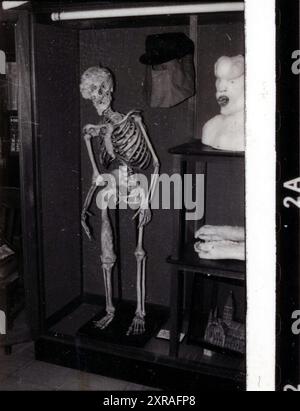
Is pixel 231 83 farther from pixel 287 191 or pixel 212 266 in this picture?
pixel 287 191

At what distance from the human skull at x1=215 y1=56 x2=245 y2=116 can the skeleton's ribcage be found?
401 millimetres

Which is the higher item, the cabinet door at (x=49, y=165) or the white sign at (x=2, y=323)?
the cabinet door at (x=49, y=165)

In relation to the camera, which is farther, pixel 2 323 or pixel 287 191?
pixel 2 323

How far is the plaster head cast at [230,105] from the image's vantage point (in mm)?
2039

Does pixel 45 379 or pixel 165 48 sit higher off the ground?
pixel 165 48

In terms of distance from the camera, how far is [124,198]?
7.95ft

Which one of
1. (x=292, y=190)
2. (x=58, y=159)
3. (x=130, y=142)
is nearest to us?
(x=292, y=190)

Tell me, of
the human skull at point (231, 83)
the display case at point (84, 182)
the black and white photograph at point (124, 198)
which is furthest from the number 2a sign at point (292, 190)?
the display case at point (84, 182)

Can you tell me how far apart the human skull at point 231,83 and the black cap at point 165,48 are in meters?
0.19

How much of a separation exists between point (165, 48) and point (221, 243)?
857mm

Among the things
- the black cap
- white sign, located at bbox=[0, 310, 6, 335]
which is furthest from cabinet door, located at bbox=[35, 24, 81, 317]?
the black cap

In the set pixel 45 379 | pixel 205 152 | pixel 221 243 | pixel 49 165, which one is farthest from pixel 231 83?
pixel 45 379

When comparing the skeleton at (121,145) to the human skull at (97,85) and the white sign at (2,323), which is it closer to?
the human skull at (97,85)

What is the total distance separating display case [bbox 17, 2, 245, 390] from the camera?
7.42 ft
